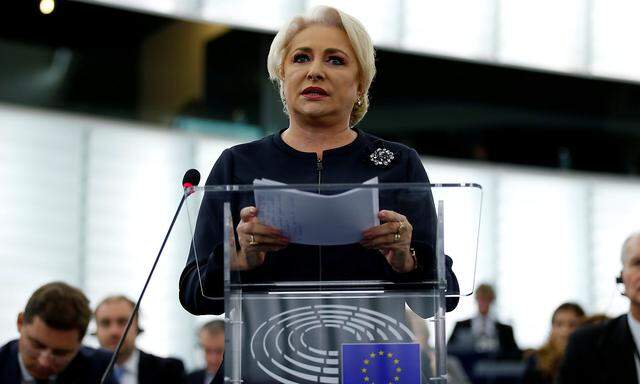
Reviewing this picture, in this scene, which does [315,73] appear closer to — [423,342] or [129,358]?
[423,342]

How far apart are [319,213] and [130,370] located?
12.4 ft

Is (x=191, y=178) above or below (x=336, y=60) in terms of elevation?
below

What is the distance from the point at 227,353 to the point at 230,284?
14 centimetres

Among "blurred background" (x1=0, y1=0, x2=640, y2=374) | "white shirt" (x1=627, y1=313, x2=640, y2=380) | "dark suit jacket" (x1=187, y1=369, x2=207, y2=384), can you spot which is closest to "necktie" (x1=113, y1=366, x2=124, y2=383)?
"dark suit jacket" (x1=187, y1=369, x2=207, y2=384)

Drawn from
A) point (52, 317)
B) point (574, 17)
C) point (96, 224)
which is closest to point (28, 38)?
point (96, 224)

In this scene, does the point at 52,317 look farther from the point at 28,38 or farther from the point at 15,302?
the point at 28,38

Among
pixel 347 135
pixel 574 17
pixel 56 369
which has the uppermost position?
pixel 574 17

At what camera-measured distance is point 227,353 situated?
222 cm

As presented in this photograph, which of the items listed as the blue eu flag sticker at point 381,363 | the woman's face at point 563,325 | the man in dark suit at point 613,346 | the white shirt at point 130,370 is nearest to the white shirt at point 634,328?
the man in dark suit at point 613,346

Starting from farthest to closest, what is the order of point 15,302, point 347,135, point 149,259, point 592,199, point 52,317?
point 592,199, point 149,259, point 15,302, point 52,317, point 347,135

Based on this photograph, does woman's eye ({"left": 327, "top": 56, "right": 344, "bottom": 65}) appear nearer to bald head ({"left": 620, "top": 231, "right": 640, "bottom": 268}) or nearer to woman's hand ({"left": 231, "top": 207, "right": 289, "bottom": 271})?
woman's hand ({"left": 231, "top": 207, "right": 289, "bottom": 271})

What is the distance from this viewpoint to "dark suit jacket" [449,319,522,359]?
8.04 m

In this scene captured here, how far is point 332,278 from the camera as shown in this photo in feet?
8.00

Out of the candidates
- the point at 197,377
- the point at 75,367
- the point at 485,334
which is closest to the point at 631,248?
the point at 75,367
